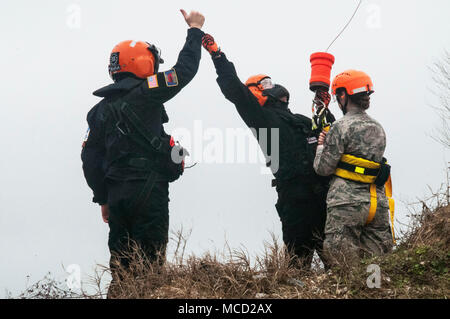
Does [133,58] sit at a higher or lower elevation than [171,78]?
higher

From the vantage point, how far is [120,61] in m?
6.72

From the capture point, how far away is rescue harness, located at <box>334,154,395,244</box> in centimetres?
643

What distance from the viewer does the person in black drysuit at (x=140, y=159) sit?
20.9ft

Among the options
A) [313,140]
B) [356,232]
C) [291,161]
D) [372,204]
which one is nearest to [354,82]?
[313,140]

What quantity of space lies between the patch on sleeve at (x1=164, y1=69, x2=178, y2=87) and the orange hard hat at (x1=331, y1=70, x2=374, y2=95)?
1727 mm

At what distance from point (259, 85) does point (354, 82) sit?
57.2 inches

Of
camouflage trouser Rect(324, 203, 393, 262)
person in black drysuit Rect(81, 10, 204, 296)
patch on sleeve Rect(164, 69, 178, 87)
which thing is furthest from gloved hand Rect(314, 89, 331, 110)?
patch on sleeve Rect(164, 69, 178, 87)

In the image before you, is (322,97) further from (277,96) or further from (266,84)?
(266,84)

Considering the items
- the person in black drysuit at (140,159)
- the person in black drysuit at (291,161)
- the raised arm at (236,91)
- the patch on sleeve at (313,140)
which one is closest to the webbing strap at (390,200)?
the person in black drysuit at (291,161)

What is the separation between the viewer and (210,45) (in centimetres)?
723

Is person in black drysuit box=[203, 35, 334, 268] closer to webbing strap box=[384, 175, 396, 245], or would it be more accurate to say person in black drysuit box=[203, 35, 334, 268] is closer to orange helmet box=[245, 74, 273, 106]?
orange helmet box=[245, 74, 273, 106]
